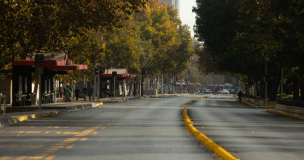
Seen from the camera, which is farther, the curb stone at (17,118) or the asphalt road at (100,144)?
the curb stone at (17,118)

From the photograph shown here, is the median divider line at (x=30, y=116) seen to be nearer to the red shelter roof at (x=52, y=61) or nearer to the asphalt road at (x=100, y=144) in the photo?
the red shelter roof at (x=52, y=61)

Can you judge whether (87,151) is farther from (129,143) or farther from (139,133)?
(139,133)

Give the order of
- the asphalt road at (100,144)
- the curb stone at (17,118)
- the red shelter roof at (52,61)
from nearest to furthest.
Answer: the asphalt road at (100,144) < the curb stone at (17,118) < the red shelter roof at (52,61)

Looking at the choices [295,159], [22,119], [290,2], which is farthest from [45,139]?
[290,2]

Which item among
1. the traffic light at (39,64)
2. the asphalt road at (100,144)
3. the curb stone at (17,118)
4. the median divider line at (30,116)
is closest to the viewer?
the asphalt road at (100,144)

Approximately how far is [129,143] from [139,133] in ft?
8.43

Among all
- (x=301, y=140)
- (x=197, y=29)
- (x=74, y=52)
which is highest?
(x=197, y=29)

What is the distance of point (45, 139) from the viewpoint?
39.8 ft

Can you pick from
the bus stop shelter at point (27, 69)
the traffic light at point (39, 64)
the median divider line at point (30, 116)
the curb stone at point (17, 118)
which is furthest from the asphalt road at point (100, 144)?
the bus stop shelter at point (27, 69)

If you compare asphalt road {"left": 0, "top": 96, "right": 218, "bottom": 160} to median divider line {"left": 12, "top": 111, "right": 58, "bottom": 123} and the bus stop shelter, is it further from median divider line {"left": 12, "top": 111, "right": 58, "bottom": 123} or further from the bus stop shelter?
the bus stop shelter

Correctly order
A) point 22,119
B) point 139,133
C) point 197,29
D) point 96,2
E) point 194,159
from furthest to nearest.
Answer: point 197,29, point 96,2, point 22,119, point 139,133, point 194,159

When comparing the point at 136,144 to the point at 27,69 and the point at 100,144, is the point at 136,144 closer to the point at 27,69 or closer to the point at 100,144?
the point at 100,144

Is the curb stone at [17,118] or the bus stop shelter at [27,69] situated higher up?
the bus stop shelter at [27,69]

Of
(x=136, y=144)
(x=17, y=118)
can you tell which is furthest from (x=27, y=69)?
(x=136, y=144)
